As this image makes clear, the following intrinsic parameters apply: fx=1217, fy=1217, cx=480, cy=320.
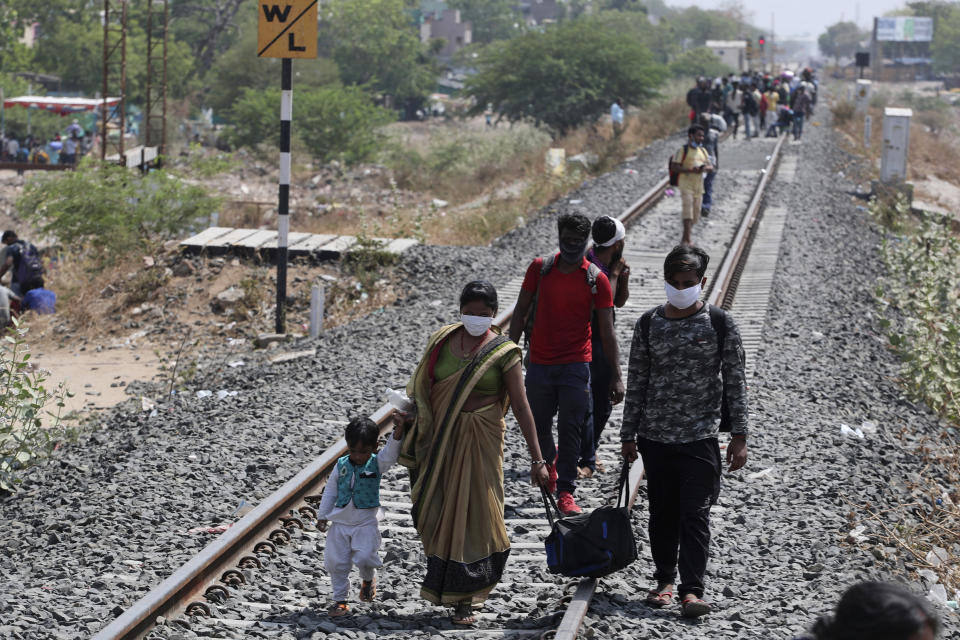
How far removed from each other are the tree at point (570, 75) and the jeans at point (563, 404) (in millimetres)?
37621

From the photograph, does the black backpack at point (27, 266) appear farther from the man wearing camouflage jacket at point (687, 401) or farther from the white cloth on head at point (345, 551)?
the man wearing camouflage jacket at point (687, 401)

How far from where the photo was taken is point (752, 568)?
6.53 meters

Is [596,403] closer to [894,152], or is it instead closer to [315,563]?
[315,563]

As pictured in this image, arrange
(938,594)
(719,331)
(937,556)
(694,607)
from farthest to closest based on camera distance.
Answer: (937,556), (938,594), (694,607), (719,331)

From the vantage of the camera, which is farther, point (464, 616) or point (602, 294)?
point (602, 294)

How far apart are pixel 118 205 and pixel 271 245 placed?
378 cm

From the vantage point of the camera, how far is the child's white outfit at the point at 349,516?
5.73 meters

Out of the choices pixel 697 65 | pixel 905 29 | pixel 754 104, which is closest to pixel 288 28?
pixel 754 104

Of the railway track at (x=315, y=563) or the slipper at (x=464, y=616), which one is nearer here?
the railway track at (x=315, y=563)

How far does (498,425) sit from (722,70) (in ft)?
376

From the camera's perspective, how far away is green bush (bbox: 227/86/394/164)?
41719 millimetres

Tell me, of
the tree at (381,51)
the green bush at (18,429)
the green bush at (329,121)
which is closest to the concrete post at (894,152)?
the green bush at (18,429)

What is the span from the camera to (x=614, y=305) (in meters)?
7.24

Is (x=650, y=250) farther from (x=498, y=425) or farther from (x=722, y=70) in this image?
(x=722, y=70)
